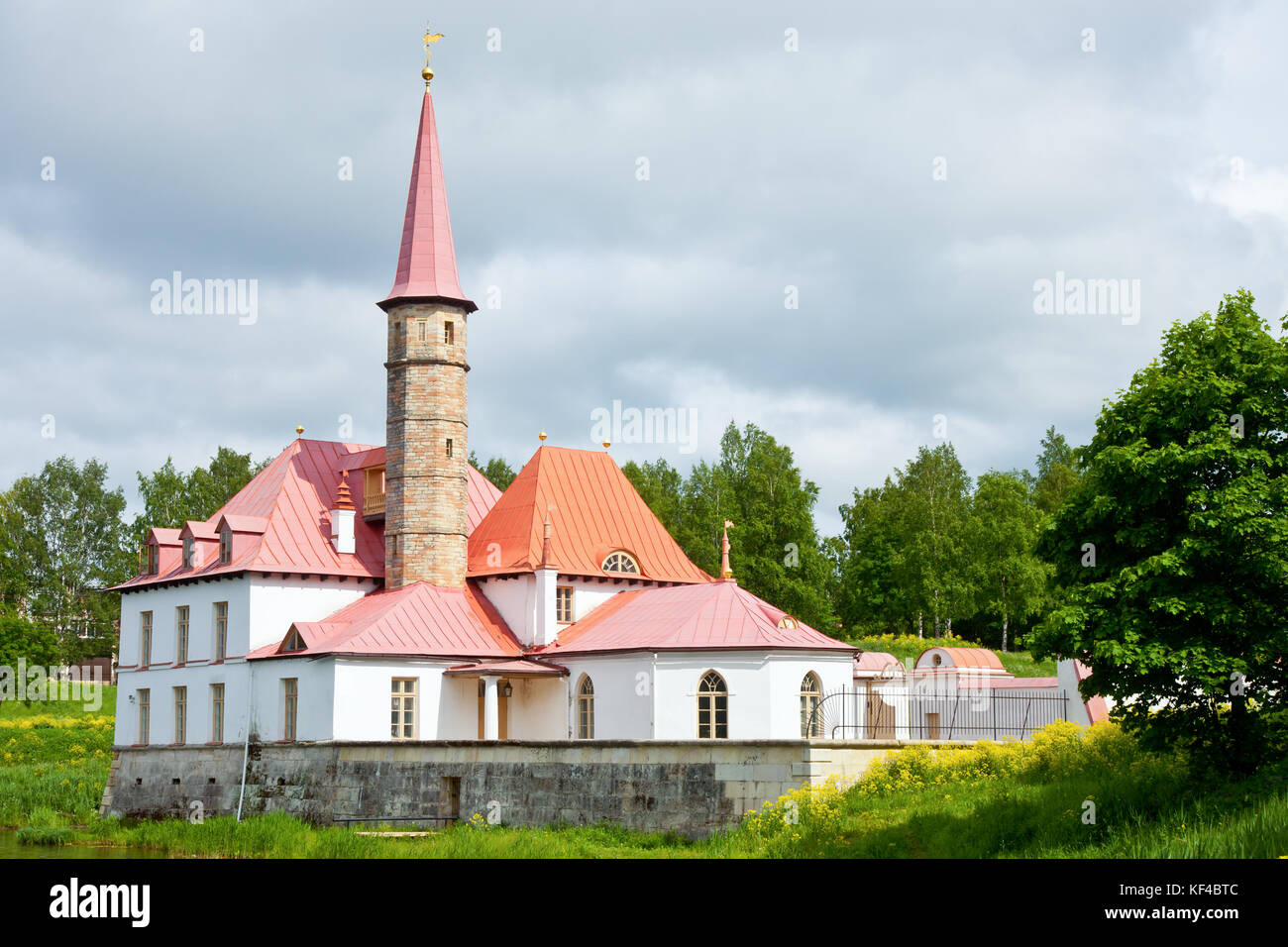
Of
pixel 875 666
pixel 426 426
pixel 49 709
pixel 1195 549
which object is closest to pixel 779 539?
pixel 875 666

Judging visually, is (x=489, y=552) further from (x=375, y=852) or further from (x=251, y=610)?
(x=375, y=852)

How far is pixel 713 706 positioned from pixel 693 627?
2.21 meters

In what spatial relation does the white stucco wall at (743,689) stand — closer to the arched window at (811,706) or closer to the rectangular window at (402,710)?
the arched window at (811,706)

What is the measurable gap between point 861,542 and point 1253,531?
2420 inches

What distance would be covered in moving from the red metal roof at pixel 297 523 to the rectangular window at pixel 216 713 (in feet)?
11.6

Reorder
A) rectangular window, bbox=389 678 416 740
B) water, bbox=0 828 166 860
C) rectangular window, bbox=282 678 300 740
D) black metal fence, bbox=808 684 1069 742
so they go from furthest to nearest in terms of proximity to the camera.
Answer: rectangular window, bbox=282 678 300 740, rectangular window, bbox=389 678 416 740, black metal fence, bbox=808 684 1069 742, water, bbox=0 828 166 860

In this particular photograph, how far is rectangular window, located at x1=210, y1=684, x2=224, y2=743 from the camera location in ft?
142

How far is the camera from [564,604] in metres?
44.1

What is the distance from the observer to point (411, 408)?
4425 cm

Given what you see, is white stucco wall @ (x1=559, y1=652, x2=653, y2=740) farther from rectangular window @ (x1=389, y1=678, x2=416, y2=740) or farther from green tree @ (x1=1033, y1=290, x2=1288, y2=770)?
green tree @ (x1=1033, y1=290, x2=1288, y2=770)

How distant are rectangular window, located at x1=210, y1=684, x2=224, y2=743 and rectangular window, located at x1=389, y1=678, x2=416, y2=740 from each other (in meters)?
6.41

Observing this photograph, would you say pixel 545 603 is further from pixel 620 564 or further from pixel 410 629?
pixel 410 629

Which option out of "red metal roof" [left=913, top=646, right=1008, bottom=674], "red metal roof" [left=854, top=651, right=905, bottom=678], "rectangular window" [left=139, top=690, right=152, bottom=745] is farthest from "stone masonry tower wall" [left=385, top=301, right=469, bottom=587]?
"red metal roof" [left=913, top=646, right=1008, bottom=674]

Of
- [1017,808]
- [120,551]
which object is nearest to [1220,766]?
[1017,808]
